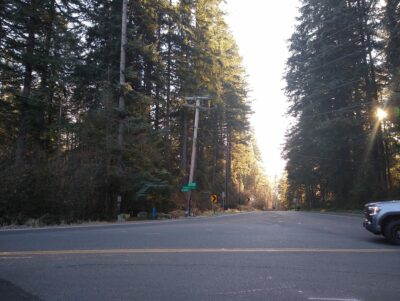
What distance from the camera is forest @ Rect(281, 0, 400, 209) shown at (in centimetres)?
2761

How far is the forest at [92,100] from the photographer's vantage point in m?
19.6

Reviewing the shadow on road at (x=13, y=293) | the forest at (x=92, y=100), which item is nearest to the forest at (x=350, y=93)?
the forest at (x=92, y=100)

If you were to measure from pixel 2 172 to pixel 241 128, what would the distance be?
1408 inches

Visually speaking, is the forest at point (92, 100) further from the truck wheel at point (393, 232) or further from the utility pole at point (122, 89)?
the truck wheel at point (393, 232)

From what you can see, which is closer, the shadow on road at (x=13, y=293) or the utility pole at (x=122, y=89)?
the shadow on road at (x=13, y=293)

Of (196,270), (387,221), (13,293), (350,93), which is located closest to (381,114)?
(350,93)

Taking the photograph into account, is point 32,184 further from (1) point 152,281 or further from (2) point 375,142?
(2) point 375,142

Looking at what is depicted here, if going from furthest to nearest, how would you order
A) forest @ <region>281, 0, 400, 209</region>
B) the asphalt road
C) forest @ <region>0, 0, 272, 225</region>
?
forest @ <region>281, 0, 400, 209</region>, forest @ <region>0, 0, 272, 225</region>, the asphalt road

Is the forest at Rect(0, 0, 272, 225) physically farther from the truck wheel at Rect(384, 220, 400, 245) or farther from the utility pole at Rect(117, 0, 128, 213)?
the truck wheel at Rect(384, 220, 400, 245)

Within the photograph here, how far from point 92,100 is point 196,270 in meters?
24.3

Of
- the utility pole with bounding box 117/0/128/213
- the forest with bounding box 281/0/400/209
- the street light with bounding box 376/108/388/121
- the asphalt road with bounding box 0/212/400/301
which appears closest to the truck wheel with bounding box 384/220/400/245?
the asphalt road with bounding box 0/212/400/301

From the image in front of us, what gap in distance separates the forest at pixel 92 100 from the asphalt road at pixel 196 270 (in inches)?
375

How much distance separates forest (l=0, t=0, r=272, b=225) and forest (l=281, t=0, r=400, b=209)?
33.0ft

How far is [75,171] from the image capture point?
2055cm
